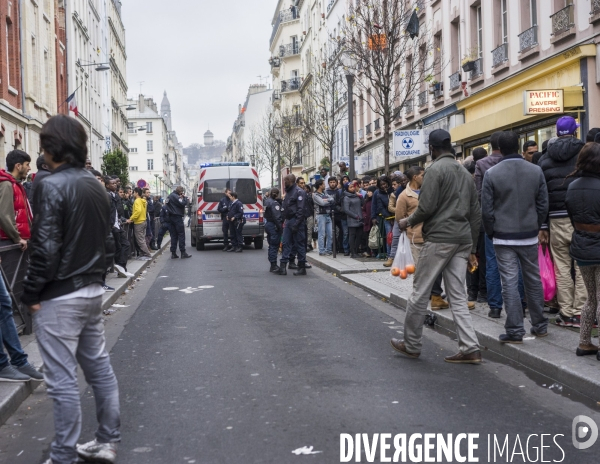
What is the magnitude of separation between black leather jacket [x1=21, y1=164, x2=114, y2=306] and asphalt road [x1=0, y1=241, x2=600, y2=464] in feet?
3.50

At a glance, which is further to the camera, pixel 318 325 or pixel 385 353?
pixel 318 325

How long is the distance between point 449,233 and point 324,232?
12799 mm

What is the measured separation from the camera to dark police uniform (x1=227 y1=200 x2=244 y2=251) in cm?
2341

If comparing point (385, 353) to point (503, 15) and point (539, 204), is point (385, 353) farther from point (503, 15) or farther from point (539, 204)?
point (503, 15)

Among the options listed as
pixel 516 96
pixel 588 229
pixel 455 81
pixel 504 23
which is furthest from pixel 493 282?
pixel 455 81

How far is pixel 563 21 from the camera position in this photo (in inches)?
719

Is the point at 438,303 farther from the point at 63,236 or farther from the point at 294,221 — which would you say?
the point at 63,236

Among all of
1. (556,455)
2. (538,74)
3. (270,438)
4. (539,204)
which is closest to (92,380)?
(270,438)

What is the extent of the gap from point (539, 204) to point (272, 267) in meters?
9.61

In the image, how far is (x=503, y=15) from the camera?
73.9 feet

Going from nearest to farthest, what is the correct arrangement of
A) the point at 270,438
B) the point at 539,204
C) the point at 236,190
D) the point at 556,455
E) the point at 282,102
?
the point at 556,455
the point at 270,438
the point at 539,204
the point at 236,190
the point at 282,102

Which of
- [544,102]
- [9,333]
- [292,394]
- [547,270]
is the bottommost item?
[292,394]

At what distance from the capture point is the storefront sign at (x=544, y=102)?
684 inches

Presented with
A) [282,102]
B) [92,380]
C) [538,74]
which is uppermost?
[282,102]
